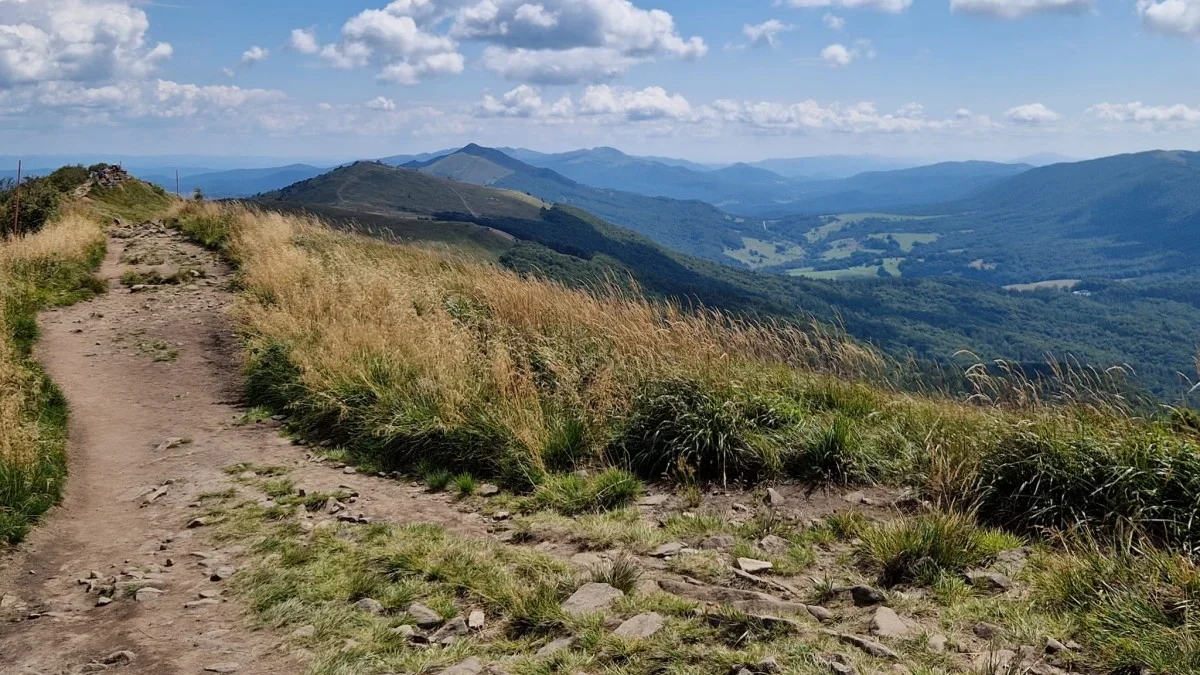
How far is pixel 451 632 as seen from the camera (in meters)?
4.25

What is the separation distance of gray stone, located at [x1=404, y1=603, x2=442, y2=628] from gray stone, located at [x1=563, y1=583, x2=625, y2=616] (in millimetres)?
808

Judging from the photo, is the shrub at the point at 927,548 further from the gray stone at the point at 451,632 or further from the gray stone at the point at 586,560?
the gray stone at the point at 451,632

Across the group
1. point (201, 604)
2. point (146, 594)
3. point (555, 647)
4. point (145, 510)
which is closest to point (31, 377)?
point (145, 510)

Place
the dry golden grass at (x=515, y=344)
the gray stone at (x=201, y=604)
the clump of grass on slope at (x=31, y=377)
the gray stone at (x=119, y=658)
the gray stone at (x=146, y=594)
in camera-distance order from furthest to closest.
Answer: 1. the dry golden grass at (x=515, y=344)
2. the clump of grass on slope at (x=31, y=377)
3. the gray stone at (x=146, y=594)
4. the gray stone at (x=201, y=604)
5. the gray stone at (x=119, y=658)

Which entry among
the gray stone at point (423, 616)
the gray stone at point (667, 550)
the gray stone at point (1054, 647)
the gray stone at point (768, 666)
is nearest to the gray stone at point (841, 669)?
the gray stone at point (768, 666)

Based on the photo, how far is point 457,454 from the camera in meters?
7.39

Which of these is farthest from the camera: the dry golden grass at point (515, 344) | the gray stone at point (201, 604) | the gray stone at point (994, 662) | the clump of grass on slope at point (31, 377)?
the dry golden grass at point (515, 344)

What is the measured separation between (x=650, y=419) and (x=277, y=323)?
700 centimetres

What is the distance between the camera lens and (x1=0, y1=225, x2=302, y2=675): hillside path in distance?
425cm

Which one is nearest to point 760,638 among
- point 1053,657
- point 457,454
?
point 1053,657

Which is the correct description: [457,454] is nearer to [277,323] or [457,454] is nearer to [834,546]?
[834,546]

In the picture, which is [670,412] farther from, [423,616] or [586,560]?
[423,616]

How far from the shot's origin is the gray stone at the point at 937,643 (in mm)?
→ 3680

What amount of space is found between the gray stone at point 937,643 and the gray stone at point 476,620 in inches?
100
